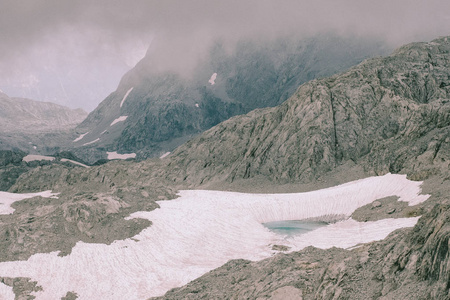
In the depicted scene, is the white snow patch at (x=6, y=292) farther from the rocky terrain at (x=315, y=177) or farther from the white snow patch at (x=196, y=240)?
the white snow patch at (x=196, y=240)

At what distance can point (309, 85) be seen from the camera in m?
111

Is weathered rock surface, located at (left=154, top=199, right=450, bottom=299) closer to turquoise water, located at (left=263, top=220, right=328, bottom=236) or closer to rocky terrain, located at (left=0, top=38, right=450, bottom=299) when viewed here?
rocky terrain, located at (left=0, top=38, right=450, bottom=299)

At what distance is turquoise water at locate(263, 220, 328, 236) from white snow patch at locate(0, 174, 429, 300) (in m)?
1.91

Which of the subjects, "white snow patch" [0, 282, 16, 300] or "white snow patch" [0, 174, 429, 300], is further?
"white snow patch" [0, 174, 429, 300]

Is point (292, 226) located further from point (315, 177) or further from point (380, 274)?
point (380, 274)

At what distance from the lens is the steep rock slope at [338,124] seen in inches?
3740

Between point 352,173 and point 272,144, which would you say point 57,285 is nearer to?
point 352,173

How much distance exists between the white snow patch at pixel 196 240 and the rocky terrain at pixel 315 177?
203 centimetres

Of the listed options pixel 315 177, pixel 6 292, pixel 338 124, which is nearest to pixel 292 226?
pixel 315 177

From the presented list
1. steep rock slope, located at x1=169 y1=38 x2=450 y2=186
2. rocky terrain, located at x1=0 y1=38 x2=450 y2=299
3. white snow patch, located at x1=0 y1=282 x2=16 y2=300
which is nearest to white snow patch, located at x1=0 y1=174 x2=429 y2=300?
white snow patch, located at x1=0 y1=282 x2=16 y2=300

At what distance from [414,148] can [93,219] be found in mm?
55997

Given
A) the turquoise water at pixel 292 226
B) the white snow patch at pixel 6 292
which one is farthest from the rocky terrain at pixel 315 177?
the turquoise water at pixel 292 226

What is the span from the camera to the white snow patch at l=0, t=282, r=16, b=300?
3277 centimetres

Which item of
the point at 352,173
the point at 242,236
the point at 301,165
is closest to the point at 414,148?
the point at 352,173
